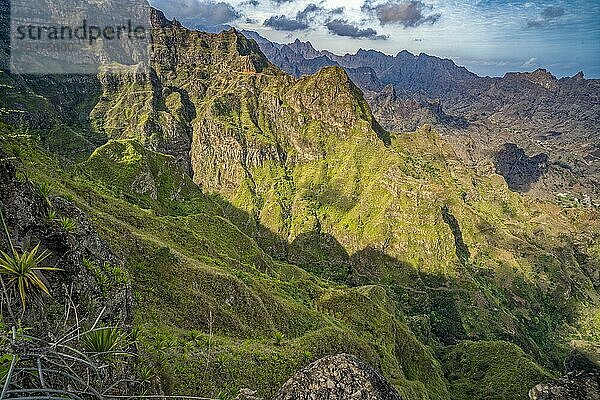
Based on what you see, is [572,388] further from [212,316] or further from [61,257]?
[212,316]

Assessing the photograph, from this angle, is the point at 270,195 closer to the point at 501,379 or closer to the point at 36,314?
the point at 501,379

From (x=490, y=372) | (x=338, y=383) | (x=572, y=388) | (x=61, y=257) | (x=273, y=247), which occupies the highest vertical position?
(x=61, y=257)

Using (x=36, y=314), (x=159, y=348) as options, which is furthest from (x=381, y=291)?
(x=36, y=314)

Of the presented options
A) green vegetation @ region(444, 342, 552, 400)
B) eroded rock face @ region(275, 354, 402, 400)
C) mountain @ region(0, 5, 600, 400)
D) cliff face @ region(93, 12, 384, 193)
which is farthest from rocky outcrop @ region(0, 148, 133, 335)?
cliff face @ region(93, 12, 384, 193)

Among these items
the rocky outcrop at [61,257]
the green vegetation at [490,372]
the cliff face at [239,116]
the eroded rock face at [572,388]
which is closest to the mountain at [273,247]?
the rocky outcrop at [61,257]

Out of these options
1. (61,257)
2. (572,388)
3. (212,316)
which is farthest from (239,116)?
(572,388)

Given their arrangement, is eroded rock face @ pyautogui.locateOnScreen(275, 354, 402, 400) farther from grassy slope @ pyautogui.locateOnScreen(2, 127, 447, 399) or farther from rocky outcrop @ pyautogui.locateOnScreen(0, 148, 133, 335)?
rocky outcrop @ pyautogui.locateOnScreen(0, 148, 133, 335)

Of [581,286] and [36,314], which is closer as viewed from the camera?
[36,314]
